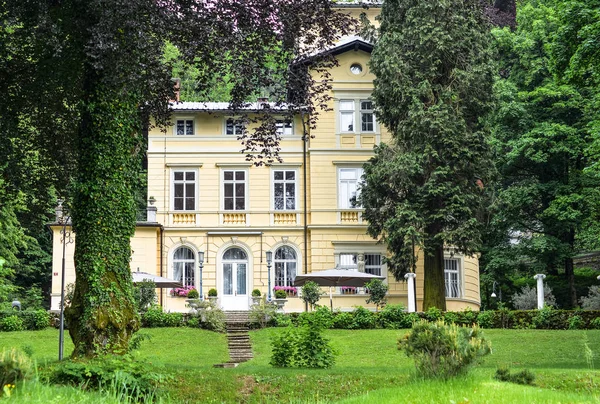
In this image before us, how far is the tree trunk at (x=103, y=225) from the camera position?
14688 millimetres

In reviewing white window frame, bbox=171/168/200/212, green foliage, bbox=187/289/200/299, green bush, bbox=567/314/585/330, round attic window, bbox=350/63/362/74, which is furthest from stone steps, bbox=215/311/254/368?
round attic window, bbox=350/63/362/74

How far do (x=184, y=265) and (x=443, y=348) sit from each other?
23.9 metres

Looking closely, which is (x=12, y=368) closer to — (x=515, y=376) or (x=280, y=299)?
(x=515, y=376)

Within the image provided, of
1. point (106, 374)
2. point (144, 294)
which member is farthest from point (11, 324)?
point (106, 374)

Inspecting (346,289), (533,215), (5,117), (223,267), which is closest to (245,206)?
(223,267)

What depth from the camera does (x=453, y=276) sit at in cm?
3547

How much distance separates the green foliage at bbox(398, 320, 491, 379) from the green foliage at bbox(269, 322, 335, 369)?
4.76 metres

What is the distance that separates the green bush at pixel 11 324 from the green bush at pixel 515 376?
57.3 ft

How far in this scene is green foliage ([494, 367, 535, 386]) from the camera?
47.1 ft

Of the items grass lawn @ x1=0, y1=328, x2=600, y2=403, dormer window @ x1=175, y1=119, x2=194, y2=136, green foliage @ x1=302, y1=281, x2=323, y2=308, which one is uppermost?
dormer window @ x1=175, y1=119, x2=194, y2=136

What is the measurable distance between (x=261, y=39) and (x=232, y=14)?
38.0 inches

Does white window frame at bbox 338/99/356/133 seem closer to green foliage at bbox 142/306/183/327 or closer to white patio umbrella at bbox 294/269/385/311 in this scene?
white patio umbrella at bbox 294/269/385/311

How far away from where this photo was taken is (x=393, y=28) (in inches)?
1275

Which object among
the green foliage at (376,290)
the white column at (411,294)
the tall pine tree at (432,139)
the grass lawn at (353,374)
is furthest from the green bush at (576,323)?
the green foliage at (376,290)
